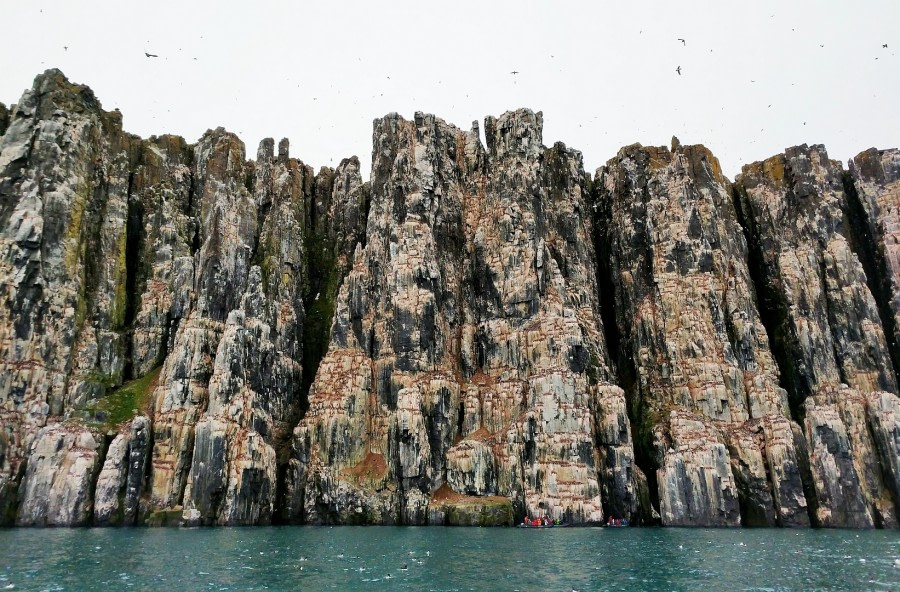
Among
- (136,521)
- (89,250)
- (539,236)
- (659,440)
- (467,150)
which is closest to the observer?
(136,521)

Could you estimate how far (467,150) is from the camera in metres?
137

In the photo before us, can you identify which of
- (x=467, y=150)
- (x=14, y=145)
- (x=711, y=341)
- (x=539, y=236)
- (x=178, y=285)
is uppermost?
(x=467, y=150)

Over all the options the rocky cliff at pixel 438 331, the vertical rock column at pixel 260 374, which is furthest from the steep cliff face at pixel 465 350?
the vertical rock column at pixel 260 374

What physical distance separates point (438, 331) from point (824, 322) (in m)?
65.7

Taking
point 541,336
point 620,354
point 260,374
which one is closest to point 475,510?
point 541,336

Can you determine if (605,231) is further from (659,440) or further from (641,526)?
(641,526)

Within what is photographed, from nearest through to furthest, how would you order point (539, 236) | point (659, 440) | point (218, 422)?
point (218, 422) < point (659, 440) < point (539, 236)

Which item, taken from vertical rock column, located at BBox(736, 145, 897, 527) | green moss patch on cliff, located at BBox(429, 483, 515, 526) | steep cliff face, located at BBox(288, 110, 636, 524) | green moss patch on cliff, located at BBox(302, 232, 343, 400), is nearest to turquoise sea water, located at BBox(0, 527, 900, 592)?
green moss patch on cliff, located at BBox(429, 483, 515, 526)

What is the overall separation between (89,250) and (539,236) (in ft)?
247

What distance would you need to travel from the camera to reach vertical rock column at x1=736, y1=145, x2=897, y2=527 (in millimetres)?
96500

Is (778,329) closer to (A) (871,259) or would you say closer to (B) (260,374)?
(A) (871,259)

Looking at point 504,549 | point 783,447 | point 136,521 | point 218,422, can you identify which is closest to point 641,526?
point 783,447

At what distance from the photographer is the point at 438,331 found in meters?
114

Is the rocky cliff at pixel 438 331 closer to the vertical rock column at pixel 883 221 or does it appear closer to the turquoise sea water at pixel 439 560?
the vertical rock column at pixel 883 221
